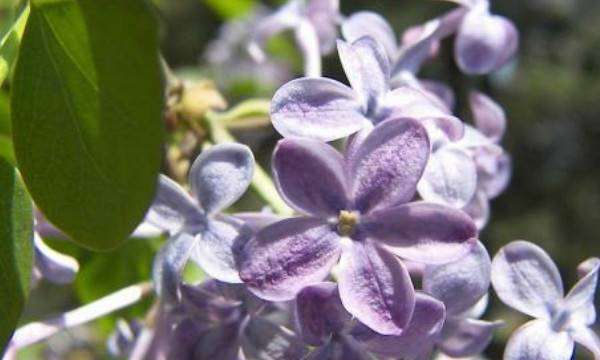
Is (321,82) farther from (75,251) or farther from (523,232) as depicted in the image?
(523,232)

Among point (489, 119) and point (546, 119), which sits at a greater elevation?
point (489, 119)

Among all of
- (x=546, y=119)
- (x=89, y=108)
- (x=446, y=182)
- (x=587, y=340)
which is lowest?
(x=546, y=119)

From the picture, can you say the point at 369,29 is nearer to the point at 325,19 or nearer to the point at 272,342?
the point at 325,19

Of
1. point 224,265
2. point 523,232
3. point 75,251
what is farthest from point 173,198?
point 523,232

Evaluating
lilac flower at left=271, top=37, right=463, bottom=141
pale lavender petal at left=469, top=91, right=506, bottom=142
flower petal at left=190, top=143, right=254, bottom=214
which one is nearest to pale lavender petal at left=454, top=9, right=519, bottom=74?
pale lavender petal at left=469, top=91, right=506, bottom=142

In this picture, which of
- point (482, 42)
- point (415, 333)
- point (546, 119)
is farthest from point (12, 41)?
point (546, 119)

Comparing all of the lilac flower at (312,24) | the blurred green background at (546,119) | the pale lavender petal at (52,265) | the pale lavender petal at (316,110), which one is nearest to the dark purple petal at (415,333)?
the pale lavender petal at (316,110)

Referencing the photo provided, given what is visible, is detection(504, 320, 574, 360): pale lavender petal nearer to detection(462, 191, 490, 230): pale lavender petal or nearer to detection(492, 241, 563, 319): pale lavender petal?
detection(492, 241, 563, 319): pale lavender petal
